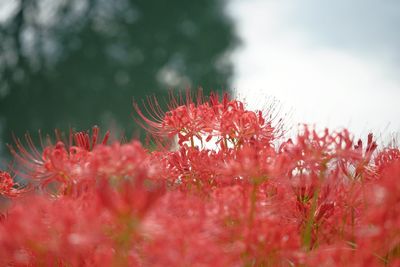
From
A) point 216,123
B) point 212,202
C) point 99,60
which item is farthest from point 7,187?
point 99,60

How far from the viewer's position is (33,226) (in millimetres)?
1127

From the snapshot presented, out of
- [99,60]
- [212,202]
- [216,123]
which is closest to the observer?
[212,202]

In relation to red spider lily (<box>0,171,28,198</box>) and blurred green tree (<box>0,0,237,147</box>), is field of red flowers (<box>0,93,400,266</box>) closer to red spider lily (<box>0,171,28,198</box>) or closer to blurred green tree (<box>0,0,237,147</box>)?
red spider lily (<box>0,171,28,198</box>)

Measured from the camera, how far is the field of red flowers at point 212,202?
3.30 feet

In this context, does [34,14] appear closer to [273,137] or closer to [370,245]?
[273,137]

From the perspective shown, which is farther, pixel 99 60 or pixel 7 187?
pixel 99 60

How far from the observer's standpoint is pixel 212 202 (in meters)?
1.25

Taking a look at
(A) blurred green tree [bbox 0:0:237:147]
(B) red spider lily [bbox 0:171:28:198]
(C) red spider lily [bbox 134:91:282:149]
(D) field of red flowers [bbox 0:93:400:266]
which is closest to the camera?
(D) field of red flowers [bbox 0:93:400:266]

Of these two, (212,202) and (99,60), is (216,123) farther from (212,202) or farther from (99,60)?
(99,60)

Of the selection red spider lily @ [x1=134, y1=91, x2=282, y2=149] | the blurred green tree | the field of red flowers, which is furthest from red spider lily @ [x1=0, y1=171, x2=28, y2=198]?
the blurred green tree

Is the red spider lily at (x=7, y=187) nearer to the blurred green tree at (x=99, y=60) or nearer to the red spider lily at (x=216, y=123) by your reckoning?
the red spider lily at (x=216, y=123)

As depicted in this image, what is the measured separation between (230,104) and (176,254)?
0.95 meters

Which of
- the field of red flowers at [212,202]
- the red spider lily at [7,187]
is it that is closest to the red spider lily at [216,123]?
the field of red flowers at [212,202]

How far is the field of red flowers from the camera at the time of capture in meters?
1.01
